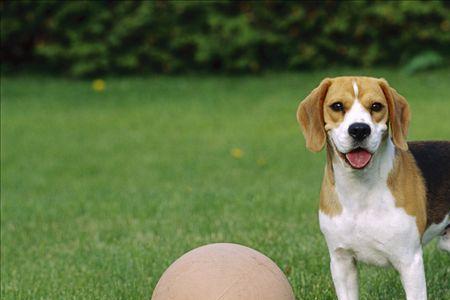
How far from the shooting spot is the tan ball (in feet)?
16.7

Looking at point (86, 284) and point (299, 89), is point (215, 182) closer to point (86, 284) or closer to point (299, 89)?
point (86, 284)

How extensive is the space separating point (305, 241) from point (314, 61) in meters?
10.9

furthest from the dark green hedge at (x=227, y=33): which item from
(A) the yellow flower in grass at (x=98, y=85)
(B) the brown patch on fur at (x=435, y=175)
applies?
(B) the brown patch on fur at (x=435, y=175)

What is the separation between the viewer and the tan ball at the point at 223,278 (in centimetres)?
508

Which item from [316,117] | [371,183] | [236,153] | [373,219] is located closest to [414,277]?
[373,219]

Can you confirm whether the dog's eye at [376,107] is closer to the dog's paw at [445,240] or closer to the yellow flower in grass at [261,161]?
the dog's paw at [445,240]

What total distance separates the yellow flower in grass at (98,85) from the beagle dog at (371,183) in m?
12.6

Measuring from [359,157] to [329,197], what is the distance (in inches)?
15.2

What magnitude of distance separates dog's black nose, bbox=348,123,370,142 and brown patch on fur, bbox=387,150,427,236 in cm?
42

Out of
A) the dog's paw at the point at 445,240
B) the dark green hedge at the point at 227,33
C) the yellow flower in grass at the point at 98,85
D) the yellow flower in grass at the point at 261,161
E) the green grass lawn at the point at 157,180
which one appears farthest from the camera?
the dark green hedge at the point at 227,33

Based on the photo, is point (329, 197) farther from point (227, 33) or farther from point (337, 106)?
point (227, 33)

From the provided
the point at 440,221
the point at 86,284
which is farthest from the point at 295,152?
the point at 440,221

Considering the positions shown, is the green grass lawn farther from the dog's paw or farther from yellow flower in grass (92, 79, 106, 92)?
the dog's paw

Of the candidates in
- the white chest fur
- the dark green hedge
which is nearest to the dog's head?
the white chest fur
